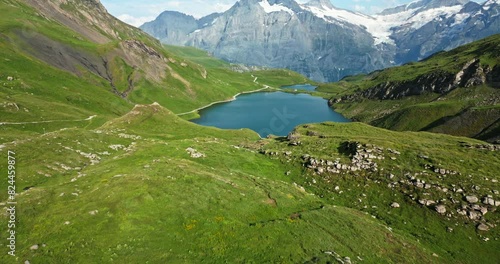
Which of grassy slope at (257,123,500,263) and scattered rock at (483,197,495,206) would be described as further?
scattered rock at (483,197,495,206)

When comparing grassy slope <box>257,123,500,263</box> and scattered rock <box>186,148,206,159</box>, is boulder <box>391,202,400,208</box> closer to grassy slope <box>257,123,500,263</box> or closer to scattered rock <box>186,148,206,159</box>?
grassy slope <box>257,123,500,263</box>

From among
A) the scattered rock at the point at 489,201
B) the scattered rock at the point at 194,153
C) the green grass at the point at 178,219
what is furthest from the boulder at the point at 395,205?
the scattered rock at the point at 194,153

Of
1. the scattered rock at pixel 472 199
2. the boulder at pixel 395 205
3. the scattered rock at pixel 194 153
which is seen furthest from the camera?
the scattered rock at pixel 194 153

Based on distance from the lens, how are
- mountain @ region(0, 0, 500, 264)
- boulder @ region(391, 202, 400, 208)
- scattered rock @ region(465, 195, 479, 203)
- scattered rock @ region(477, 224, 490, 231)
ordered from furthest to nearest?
boulder @ region(391, 202, 400, 208), scattered rock @ region(465, 195, 479, 203), scattered rock @ region(477, 224, 490, 231), mountain @ region(0, 0, 500, 264)

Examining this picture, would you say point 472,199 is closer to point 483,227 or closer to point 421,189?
point 483,227

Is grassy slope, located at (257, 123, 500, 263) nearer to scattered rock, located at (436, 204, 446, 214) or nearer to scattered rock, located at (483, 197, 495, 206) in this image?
scattered rock, located at (436, 204, 446, 214)

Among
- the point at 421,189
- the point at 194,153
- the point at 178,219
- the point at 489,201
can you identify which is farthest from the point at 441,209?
the point at 194,153

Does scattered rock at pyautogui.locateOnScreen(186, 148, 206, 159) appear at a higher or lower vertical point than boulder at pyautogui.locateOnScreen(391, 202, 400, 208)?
higher

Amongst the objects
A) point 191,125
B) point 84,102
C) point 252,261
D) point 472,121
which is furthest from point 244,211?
point 472,121

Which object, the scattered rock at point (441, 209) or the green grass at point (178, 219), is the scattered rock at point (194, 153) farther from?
the scattered rock at point (441, 209)

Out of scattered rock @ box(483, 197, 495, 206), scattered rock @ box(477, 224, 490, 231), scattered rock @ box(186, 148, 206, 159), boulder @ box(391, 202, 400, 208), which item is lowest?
scattered rock @ box(477, 224, 490, 231)

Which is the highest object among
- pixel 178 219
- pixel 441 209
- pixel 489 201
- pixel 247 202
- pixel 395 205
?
pixel 178 219

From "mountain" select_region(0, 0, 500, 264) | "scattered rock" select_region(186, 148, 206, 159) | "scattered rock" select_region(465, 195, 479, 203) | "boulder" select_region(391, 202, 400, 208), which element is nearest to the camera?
"mountain" select_region(0, 0, 500, 264)

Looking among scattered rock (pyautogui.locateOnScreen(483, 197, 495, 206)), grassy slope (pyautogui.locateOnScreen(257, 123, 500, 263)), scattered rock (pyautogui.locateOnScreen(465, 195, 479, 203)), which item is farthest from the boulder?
scattered rock (pyautogui.locateOnScreen(483, 197, 495, 206))
